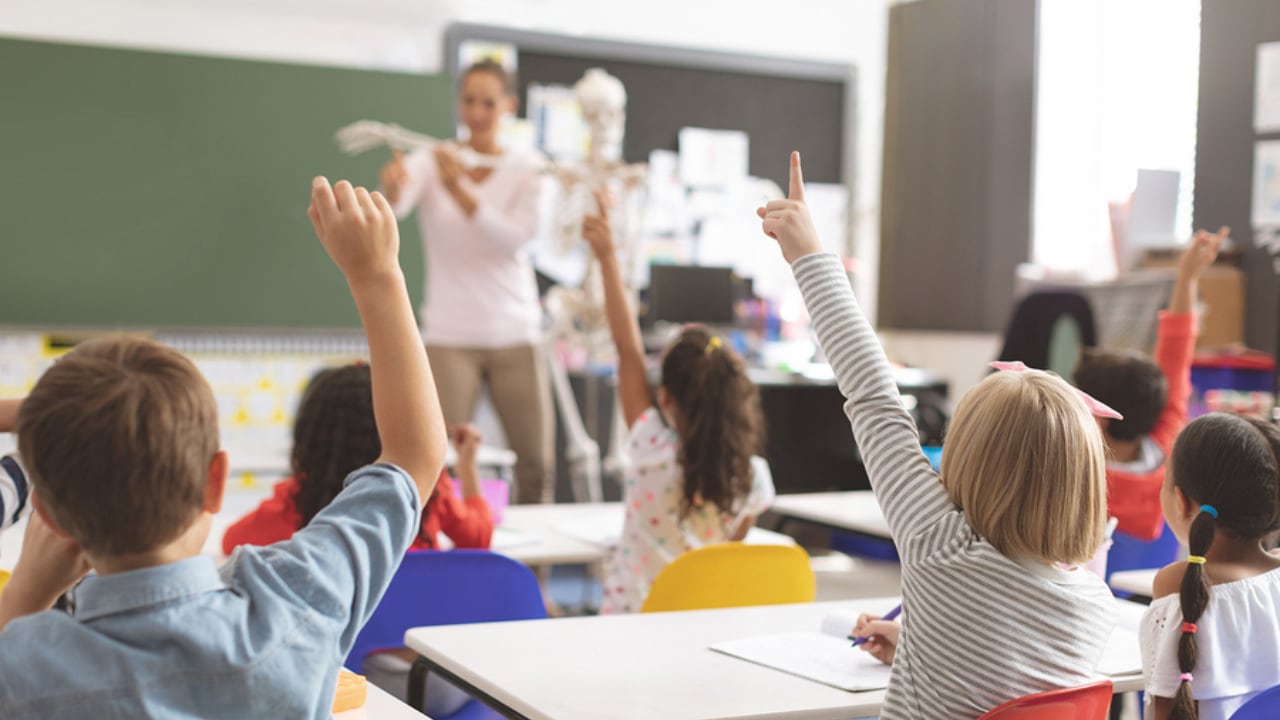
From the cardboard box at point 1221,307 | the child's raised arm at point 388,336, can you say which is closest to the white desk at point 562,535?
the child's raised arm at point 388,336

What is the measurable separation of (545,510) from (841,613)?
1449mm

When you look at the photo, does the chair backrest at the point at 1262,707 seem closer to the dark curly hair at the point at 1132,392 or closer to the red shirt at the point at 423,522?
the red shirt at the point at 423,522

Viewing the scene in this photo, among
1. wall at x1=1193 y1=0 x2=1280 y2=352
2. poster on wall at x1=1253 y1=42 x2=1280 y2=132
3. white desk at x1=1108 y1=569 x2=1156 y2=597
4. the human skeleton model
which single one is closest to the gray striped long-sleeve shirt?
white desk at x1=1108 y1=569 x2=1156 y2=597

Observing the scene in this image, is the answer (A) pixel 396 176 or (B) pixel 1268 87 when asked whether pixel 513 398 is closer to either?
(A) pixel 396 176

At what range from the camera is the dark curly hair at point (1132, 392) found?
290 cm

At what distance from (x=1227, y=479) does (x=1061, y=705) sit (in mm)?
547

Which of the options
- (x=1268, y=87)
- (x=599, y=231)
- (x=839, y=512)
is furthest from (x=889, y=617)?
(x=1268, y=87)

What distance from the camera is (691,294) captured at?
17.7 feet

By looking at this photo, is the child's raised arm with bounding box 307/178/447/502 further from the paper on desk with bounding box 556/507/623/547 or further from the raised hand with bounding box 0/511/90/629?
the paper on desk with bounding box 556/507/623/547

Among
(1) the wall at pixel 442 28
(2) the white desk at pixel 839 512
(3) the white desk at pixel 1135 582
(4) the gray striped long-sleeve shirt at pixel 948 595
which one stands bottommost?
(2) the white desk at pixel 839 512

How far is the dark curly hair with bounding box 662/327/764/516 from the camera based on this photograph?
2672 mm

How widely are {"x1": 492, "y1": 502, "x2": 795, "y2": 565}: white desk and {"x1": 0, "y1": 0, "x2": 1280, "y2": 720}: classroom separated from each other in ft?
0.07

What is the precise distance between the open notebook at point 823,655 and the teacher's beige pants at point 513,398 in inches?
95.5

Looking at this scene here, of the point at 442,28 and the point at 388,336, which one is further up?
the point at 442,28
